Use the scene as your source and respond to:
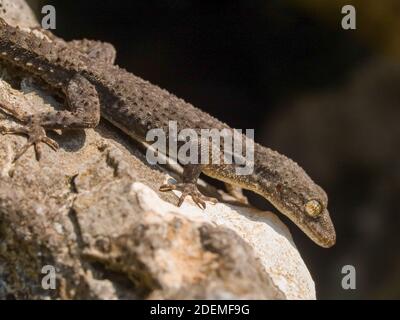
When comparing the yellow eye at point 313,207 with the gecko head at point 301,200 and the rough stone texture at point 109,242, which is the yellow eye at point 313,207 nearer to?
the gecko head at point 301,200

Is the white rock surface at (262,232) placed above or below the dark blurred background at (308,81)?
below

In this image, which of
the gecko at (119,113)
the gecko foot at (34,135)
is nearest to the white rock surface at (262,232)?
the gecko at (119,113)

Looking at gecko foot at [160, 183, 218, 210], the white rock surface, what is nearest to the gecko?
gecko foot at [160, 183, 218, 210]

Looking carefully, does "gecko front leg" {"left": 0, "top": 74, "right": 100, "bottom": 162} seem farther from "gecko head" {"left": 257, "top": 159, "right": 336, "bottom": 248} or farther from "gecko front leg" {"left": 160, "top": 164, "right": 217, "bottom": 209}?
"gecko head" {"left": 257, "top": 159, "right": 336, "bottom": 248}

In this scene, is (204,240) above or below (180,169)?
below

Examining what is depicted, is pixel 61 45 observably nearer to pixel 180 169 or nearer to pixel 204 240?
pixel 180 169

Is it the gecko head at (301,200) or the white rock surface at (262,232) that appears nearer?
the white rock surface at (262,232)

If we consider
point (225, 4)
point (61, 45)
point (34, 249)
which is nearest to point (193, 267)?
point (34, 249)
